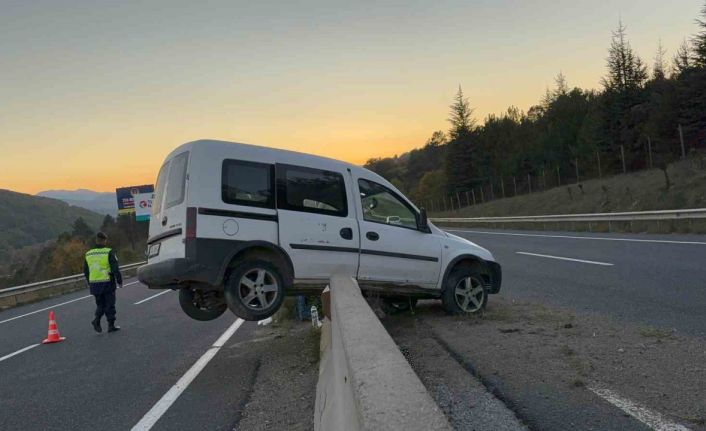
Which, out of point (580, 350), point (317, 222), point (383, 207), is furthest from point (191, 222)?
point (580, 350)

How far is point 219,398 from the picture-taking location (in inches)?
204

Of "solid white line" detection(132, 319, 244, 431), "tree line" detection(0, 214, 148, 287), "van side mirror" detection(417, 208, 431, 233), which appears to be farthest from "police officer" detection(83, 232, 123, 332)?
"tree line" detection(0, 214, 148, 287)

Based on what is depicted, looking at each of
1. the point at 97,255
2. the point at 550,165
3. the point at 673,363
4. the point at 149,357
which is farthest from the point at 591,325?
the point at 550,165

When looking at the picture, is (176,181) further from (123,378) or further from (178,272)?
(123,378)

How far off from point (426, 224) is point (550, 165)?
234 feet

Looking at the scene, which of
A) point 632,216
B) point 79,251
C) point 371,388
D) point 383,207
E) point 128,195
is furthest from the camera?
point 79,251

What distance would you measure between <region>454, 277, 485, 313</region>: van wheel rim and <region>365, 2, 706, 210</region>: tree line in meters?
24.1

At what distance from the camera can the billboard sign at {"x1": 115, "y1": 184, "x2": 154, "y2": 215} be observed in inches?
1662

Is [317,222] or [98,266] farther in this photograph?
[98,266]

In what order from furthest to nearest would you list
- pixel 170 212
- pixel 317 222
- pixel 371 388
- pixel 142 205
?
pixel 142 205, pixel 317 222, pixel 170 212, pixel 371 388

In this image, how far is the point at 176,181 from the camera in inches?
249

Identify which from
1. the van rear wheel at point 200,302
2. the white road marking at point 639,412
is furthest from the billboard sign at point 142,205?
the white road marking at point 639,412

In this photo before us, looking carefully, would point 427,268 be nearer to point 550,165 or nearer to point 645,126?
point 645,126

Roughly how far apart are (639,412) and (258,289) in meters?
3.86
